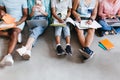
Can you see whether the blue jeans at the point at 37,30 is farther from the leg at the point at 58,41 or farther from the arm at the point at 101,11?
the arm at the point at 101,11

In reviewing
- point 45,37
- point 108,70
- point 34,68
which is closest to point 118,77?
point 108,70

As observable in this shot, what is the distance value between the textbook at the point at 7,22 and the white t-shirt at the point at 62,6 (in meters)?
0.51

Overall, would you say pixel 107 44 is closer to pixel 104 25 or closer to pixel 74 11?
pixel 104 25

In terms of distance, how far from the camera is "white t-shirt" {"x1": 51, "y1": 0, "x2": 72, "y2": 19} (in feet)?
8.54

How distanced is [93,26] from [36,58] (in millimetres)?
788

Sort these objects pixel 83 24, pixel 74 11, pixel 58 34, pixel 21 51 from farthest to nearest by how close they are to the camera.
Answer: pixel 74 11 < pixel 83 24 < pixel 58 34 < pixel 21 51

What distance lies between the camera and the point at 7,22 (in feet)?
8.04

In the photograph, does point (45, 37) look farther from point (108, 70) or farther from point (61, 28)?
point (108, 70)

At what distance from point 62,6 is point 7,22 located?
68cm

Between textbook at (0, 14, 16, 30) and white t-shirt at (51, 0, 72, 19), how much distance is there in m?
0.51

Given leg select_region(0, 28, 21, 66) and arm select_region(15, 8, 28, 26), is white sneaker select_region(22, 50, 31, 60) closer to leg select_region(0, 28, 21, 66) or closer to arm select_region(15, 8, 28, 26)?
leg select_region(0, 28, 21, 66)

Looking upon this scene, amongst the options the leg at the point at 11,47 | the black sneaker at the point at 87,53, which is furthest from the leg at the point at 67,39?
the leg at the point at 11,47

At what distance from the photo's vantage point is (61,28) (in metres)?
2.53

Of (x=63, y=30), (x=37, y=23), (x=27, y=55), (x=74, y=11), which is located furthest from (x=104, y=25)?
(x=27, y=55)
